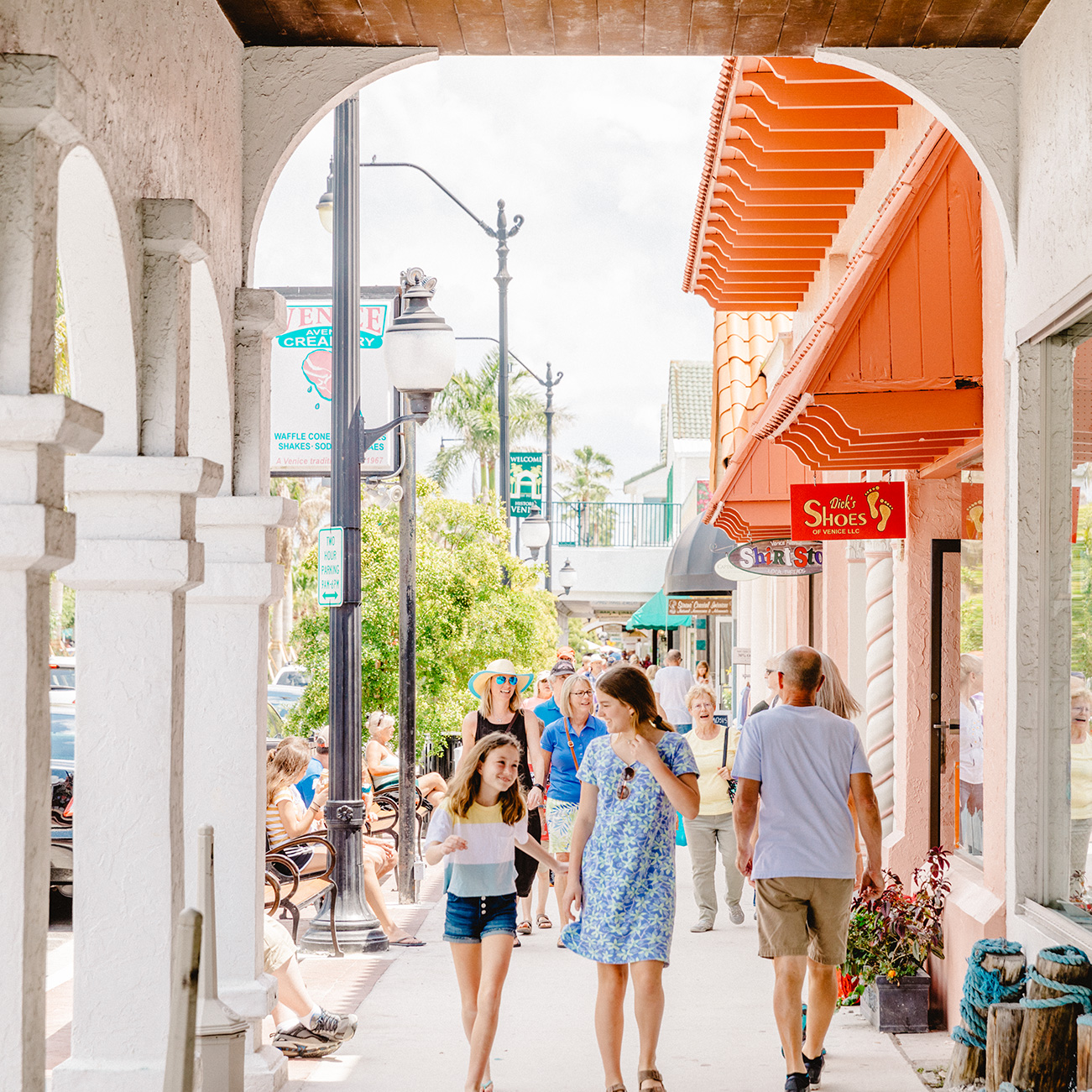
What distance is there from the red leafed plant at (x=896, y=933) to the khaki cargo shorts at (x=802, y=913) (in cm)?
99

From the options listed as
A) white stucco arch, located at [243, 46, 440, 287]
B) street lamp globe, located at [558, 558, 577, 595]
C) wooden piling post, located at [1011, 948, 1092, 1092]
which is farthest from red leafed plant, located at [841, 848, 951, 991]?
street lamp globe, located at [558, 558, 577, 595]

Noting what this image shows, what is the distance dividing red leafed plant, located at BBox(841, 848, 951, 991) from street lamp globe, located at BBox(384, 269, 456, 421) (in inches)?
185

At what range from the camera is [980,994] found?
16.5ft

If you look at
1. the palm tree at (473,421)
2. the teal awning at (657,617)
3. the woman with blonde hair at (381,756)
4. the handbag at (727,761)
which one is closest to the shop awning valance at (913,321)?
the handbag at (727,761)

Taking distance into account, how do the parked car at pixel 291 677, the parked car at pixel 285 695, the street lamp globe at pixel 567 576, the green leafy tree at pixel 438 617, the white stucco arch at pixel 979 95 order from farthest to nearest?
1. the parked car at pixel 291 677
2. the street lamp globe at pixel 567 576
3. the parked car at pixel 285 695
4. the green leafy tree at pixel 438 617
5. the white stucco arch at pixel 979 95

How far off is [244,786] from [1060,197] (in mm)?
4028

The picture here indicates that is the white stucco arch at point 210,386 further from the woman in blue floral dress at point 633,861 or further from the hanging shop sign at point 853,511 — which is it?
the hanging shop sign at point 853,511

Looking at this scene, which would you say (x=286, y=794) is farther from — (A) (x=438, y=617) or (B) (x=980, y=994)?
(A) (x=438, y=617)

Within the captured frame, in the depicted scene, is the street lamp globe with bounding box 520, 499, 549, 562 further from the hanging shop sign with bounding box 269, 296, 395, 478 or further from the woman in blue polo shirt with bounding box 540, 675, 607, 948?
the woman in blue polo shirt with bounding box 540, 675, 607, 948

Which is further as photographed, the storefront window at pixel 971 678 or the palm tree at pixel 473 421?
the palm tree at pixel 473 421

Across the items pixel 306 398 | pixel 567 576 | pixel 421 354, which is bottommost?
pixel 567 576

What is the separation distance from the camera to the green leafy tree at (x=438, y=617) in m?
14.0

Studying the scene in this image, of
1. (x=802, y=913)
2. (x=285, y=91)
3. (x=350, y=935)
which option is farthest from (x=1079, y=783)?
(x=350, y=935)

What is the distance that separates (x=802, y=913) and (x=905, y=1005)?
152cm
